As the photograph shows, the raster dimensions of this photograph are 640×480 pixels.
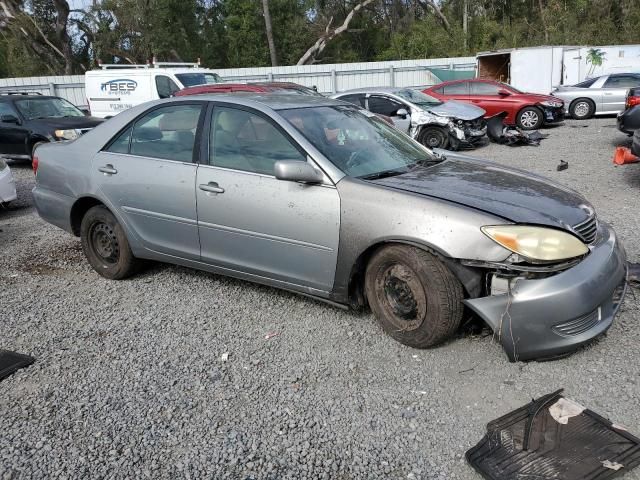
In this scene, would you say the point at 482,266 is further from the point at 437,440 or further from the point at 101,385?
the point at 101,385

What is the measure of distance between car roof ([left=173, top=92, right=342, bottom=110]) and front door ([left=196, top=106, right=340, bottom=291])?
125mm

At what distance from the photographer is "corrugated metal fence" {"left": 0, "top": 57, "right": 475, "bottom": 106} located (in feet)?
69.6

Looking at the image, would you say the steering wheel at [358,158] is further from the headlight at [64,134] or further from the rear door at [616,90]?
the rear door at [616,90]

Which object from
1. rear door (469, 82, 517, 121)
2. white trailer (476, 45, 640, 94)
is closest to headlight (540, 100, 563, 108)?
rear door (469, 82, 517, 121)

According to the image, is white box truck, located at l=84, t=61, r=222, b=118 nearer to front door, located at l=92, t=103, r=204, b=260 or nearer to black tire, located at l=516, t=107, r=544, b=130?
black tire, located at l=516, t=107, r=544, b=130

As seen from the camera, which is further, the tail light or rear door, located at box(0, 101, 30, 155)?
rear door, located at box(0, 101, 30, 155)

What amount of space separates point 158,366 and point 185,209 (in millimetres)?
1254

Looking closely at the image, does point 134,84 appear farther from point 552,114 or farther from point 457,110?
point 552,114

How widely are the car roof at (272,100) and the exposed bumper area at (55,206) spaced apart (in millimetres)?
1544

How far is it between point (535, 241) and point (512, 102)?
13.3 meters

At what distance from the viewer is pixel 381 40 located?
4131 cm

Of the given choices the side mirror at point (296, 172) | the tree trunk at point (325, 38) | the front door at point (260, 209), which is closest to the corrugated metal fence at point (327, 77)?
the tree trunk at point (325, 38)

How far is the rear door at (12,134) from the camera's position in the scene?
460 inches

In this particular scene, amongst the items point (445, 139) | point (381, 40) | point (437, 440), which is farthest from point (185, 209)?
point (381, 40)
